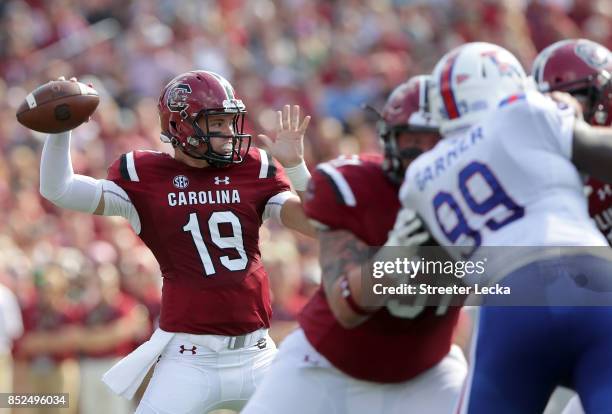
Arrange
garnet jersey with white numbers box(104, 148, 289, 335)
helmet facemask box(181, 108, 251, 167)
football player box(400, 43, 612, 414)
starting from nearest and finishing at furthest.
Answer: football player box(400, 43, 612, 414), garnet jersey with white numbers box(104, 148, 289, 335), helmet facemask box(181, 108, 251, 167)

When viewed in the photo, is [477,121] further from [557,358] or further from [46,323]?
[46,323]

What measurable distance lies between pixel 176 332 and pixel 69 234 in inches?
194

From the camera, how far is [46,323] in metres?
8.34

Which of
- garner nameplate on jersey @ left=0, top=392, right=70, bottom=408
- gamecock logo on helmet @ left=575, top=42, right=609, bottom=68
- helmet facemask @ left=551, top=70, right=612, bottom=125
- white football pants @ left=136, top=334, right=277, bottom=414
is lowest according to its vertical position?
garner nameplate on jersey @ left=0, top=392, right=70, bottom=408

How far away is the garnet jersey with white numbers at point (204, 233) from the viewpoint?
4.98 metres

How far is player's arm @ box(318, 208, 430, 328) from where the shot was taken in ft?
12.0

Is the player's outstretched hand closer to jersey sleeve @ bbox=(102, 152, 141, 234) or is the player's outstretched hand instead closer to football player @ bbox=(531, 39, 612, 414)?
jersey sleeve @ bbox=(102, 152, 141, 234)

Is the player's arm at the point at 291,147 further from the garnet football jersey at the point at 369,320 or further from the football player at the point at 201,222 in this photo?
the garnet football jersey at the point at 369,320

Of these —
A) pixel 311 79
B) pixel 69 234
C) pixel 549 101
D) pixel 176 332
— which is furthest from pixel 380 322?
pixel 311 79

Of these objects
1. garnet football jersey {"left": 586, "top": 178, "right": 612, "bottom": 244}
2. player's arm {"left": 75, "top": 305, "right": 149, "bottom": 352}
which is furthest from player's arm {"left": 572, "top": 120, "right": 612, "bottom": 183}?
player's arm {"left": 75, "top": 305, "right": 149, "bottom": 352}

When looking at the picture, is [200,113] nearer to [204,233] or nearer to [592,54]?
[204,233]

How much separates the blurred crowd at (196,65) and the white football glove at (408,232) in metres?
4.86

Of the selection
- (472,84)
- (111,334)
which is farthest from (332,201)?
(111,334)

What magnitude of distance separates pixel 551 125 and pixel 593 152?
146mm
